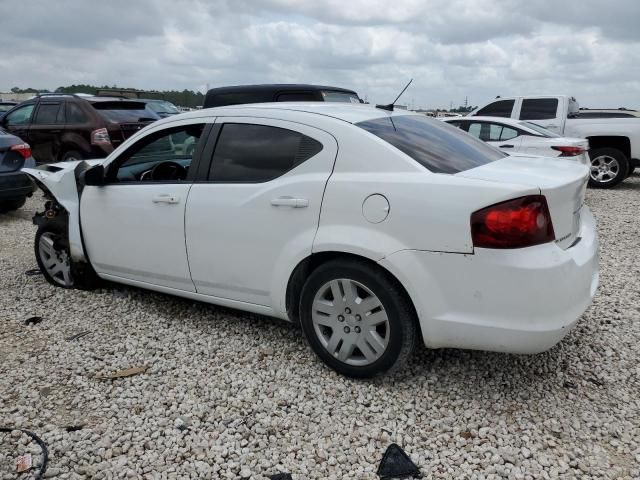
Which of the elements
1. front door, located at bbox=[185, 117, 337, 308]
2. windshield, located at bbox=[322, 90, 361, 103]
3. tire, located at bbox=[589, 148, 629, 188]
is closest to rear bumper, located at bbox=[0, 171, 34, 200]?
windshield, located at bbox=[322, 90, 361, 103]

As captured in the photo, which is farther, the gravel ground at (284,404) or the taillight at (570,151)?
the taillight at (570,151)

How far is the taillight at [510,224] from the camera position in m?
2.54

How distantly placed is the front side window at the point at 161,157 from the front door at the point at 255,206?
33 cm

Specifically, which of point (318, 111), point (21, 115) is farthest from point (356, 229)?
point (21, 115)

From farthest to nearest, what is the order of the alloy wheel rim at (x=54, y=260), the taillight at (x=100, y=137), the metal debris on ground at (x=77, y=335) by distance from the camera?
the taillight at (x=100, y=137) < the alloy wheel rim at (x=54, y=260) < the metal debris on ground at (x=77, y=335)

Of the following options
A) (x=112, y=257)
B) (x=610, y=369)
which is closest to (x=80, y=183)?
(x=112, y=257)

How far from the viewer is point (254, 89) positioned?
7.28m

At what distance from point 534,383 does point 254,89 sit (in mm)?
5517

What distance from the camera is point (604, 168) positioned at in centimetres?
1073

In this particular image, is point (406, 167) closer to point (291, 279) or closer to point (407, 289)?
point (407, 289)

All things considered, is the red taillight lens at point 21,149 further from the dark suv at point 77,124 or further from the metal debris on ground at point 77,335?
the metal debris on ground at point 77,335

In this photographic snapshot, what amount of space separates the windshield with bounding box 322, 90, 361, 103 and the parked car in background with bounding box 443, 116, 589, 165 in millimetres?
2178

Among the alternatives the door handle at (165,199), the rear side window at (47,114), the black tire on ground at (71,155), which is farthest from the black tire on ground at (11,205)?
the door handle at (165,199)

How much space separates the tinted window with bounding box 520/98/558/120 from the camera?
11.1 m
